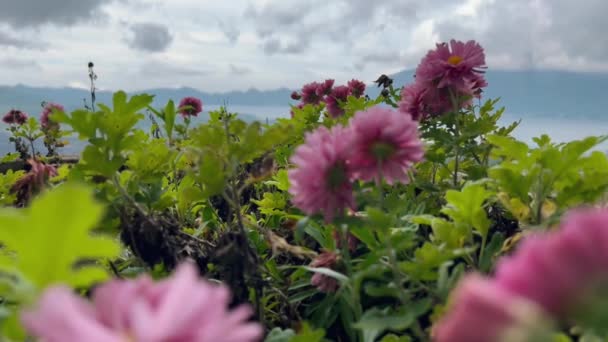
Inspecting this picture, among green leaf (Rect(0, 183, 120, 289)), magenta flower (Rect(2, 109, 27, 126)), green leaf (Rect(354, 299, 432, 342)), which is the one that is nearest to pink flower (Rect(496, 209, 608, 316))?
green leaf (Rect(0, 183, 120, 289))

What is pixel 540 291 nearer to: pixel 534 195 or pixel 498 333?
pixel 498 333

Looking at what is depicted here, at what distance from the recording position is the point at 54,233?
1.80ft

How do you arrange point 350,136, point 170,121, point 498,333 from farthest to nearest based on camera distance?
point 170,121 → point 350,136 → point 498,333

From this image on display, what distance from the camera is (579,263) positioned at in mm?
419

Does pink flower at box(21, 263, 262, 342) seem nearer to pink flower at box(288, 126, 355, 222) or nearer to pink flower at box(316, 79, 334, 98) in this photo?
pink flower at box(288, 126, 355, 222)

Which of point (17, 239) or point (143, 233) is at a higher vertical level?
point (17, 239)

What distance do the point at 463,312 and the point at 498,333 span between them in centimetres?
3

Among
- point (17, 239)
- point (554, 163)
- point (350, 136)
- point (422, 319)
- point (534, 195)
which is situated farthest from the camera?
point (422, 319)

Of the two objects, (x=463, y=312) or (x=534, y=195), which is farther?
(x=534, y=195)

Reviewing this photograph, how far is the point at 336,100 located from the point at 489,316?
311 centimetres

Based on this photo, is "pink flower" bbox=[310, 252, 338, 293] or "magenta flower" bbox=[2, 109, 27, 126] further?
"magenta flower" bbox=[2, 109, 27, 126]

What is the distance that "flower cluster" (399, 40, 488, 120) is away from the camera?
1.88m

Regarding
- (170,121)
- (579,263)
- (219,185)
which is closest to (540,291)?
(579,263)

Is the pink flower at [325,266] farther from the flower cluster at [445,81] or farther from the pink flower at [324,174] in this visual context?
the flower cluster at [445,81]
